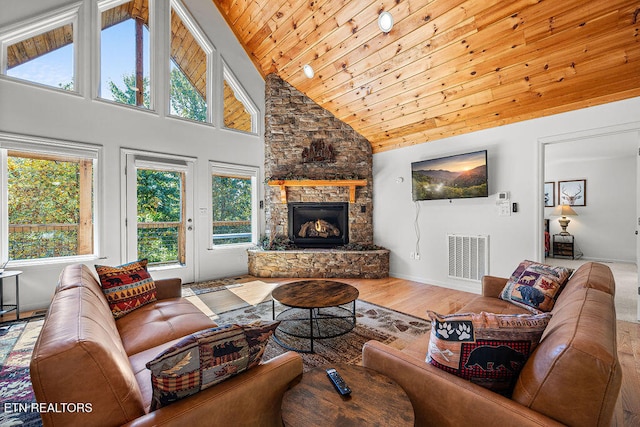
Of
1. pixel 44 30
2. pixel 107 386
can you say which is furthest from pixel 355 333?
pixel 44 30

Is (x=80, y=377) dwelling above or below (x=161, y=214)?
below

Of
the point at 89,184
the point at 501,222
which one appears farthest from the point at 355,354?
the point at 89,184

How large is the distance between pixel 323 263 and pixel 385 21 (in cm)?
353

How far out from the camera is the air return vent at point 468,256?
13.0 feet

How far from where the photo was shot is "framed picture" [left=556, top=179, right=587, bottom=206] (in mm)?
6921

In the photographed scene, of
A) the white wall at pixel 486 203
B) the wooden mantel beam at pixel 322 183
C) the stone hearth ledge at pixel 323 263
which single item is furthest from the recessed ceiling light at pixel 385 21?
the stone hearth ledge at pixel 323 263

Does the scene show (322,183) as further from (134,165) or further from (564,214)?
(564,214)

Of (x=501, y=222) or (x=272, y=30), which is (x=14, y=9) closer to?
(x=272, y=30)

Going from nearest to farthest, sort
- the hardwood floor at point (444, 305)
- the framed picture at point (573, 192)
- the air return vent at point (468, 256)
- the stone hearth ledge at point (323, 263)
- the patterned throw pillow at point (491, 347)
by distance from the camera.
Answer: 1. the patterned throw pillow at point (491, 347)
2. the hardwood floor at point (444, 305)
3. the air return vent at point (468, 256)
4. the stone hearth ledge at point (323, 263)
5. the framed picture at point (573, 192)

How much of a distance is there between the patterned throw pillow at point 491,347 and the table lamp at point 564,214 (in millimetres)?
7841

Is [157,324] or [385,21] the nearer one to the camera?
[157,324]

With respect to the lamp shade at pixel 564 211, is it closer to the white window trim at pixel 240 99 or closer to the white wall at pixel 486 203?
the white wall at pixel 486 203

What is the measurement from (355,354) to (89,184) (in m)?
4.03

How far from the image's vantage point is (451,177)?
4.10 m
